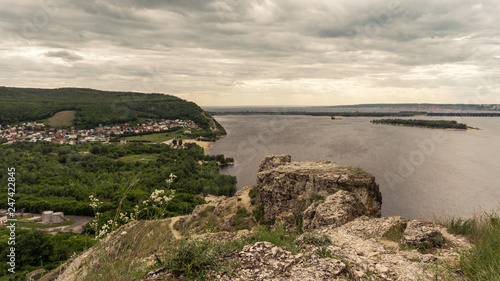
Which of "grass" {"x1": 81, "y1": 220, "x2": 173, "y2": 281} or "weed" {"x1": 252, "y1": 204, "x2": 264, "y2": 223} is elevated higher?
"grass" {"x1": 81, "y1": 220, "x2": 173, "y2": 281}

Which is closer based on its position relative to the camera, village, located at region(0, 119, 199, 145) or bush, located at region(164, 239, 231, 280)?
bush, located at region(164, 239, 231, 280)

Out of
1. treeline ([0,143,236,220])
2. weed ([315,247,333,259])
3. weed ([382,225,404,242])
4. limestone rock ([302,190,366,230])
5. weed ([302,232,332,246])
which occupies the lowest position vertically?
treeline ([0,143,236,220])

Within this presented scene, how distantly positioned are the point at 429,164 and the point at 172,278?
62795mm

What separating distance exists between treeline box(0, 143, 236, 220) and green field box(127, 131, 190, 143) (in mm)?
23091

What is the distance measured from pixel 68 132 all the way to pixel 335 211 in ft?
349

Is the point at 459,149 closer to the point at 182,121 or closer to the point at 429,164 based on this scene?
the point at 429,164

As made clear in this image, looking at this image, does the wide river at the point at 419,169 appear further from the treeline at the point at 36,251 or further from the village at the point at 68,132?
the village at the point at 68,132

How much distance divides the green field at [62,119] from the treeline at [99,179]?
134 ft

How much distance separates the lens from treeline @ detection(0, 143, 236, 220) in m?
31.9

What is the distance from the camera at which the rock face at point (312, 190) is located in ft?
40.2

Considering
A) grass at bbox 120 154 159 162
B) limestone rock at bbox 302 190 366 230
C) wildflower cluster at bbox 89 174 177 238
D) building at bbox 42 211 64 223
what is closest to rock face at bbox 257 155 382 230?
limestone rock at bbox 302 190 366 230

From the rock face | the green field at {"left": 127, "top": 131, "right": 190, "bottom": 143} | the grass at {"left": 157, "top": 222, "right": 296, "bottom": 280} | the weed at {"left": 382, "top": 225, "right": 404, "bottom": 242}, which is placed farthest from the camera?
the green field at {"left": 127, "top": 131, "right": 190, "bottom": 143}

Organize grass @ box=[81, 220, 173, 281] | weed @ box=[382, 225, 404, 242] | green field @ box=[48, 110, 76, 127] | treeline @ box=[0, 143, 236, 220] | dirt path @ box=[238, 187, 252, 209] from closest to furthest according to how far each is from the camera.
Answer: grass @ box=[81, 220, 173, 281]
weed @ box=[382, 225, 404, 242]
dirt path @ box=[238, 187, 252, 209]
treeline @ box=[0, 143, 236, 220]
green field @ box=[48, 110, 76, 127]

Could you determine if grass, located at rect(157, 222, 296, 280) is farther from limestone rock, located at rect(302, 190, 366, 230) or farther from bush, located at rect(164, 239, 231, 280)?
limestone rock, located at rect(302, 190, 366, 230)
